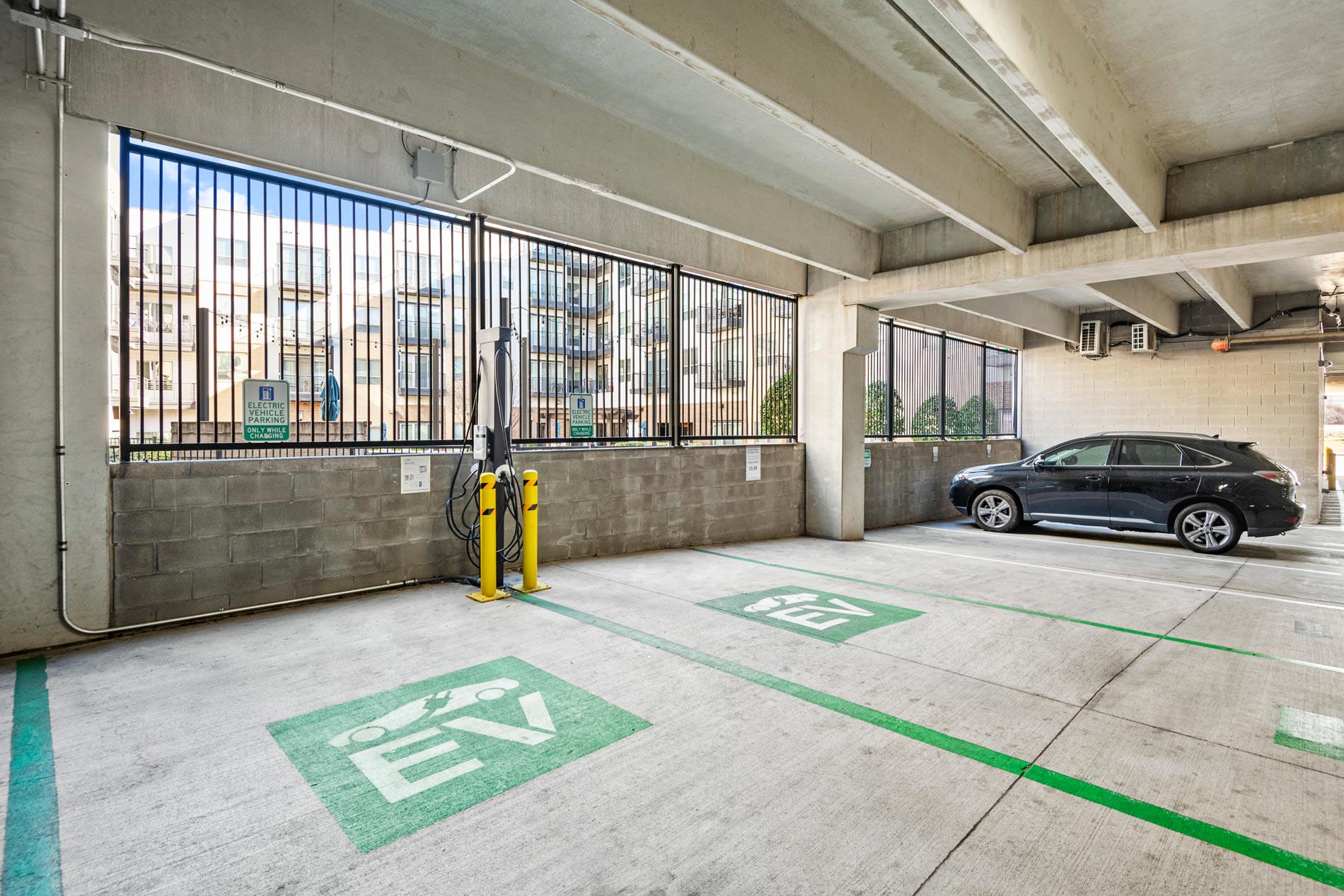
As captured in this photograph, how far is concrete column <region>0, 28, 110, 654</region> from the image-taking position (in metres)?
3.97

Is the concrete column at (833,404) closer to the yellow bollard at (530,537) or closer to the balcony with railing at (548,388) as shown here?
the balcony with railing at (548,388)

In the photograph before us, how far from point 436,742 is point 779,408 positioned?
24.9 ft

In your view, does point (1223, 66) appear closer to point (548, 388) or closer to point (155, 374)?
point (548, 388)

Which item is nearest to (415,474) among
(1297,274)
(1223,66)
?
(1223,66)

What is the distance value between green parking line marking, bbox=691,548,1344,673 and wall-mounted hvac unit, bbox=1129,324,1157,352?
9986 mm

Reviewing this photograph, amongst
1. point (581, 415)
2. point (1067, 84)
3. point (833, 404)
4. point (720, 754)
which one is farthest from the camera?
point (833, 404)

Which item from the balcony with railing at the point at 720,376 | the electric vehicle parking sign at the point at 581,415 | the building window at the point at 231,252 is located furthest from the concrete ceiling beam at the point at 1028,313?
the building window at the point at 231,252

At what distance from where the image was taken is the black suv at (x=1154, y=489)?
26.5ft

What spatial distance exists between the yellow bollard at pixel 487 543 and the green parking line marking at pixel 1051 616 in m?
2.95

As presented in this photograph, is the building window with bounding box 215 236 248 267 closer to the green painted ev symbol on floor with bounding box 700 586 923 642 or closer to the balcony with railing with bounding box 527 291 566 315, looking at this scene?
the balcony with railing with bounding box 527 291 566 315

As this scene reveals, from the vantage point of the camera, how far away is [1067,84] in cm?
430

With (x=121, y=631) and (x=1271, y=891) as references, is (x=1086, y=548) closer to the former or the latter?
(x=1271, y=891)

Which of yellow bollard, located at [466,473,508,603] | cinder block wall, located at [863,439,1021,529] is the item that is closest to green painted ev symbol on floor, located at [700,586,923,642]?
yellow bollard, located at [466,473,508,603]

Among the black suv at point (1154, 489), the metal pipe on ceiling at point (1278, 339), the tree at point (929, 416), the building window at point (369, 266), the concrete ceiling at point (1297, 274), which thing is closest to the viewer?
the building window at point (369, 266)
